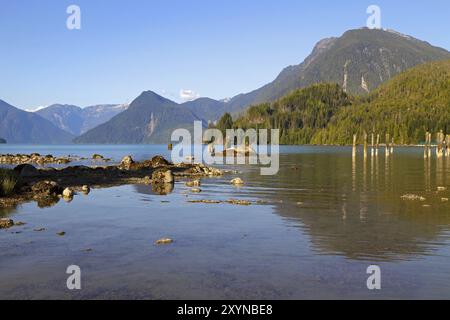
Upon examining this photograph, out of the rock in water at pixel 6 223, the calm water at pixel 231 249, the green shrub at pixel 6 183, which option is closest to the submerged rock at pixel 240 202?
the calm water at pixel 231 249

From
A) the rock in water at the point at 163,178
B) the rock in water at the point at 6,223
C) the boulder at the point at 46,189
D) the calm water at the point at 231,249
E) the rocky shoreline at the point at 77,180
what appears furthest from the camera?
the rock in water at the point at 163,178

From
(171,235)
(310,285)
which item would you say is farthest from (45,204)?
(310,285)

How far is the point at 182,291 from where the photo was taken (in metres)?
14.0

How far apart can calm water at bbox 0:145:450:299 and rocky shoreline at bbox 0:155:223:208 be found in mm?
3456

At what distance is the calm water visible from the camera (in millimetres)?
14188

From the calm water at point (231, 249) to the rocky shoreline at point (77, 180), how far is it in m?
3.46

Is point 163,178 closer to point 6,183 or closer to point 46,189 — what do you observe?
point 46,189

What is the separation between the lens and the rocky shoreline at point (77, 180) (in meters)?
36.0

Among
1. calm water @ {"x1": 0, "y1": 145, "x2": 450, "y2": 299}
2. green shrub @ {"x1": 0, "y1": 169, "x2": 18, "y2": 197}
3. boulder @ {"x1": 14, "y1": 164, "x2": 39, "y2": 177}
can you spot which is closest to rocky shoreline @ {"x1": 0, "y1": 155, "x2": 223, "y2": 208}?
boulder @ {"x1": 14, "y1": 164, "x2": 39, "y2": 177}

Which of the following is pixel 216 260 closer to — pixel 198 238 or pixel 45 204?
pixel 198 238

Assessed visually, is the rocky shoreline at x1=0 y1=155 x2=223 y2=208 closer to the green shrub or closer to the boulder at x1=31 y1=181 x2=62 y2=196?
the boulder at x1=31 y1=181 x2=62 y2=196

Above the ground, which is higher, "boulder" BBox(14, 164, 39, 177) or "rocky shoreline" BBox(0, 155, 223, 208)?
"boulder" BBox(14, 164, 39, 177)

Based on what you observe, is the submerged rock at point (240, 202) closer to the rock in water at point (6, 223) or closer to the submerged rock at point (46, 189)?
the submerged rock at point (46, 189)

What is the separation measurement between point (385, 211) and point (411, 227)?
5.76m
